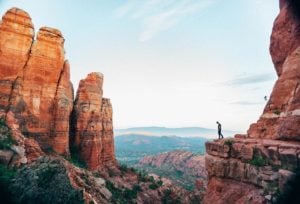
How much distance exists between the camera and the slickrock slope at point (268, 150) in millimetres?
20219

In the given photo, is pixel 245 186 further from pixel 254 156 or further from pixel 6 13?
pixel 6 13

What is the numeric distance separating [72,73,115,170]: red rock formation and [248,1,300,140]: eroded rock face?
29.1 m

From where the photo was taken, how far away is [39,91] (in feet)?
135

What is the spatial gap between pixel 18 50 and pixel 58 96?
841 centimetres

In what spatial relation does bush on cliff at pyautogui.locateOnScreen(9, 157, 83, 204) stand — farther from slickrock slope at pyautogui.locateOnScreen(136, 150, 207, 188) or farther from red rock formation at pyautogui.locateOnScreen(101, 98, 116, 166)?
slickrock slope at pyautogui.locateOnScreen(136, 150, 207, 188)

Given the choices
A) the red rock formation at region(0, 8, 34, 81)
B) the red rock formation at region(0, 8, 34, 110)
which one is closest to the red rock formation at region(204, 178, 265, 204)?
the red rock formation at region(0, 8, 34, 110)

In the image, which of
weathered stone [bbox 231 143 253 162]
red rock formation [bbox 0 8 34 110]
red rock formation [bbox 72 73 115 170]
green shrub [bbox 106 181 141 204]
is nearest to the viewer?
weathered stone [bbox 231 143 253 162]

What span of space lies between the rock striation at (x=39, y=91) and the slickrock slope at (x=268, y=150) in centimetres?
2240

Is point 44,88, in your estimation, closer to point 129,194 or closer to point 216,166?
point 129,194

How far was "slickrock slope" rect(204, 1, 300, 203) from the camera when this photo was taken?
20.2 metres

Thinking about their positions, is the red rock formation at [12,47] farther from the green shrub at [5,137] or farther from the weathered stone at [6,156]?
the weathered stone at [6,156]

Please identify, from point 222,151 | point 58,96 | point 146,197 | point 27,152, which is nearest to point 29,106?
point 58,96

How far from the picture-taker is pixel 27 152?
3491cm

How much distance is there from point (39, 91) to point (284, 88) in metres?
31.7
